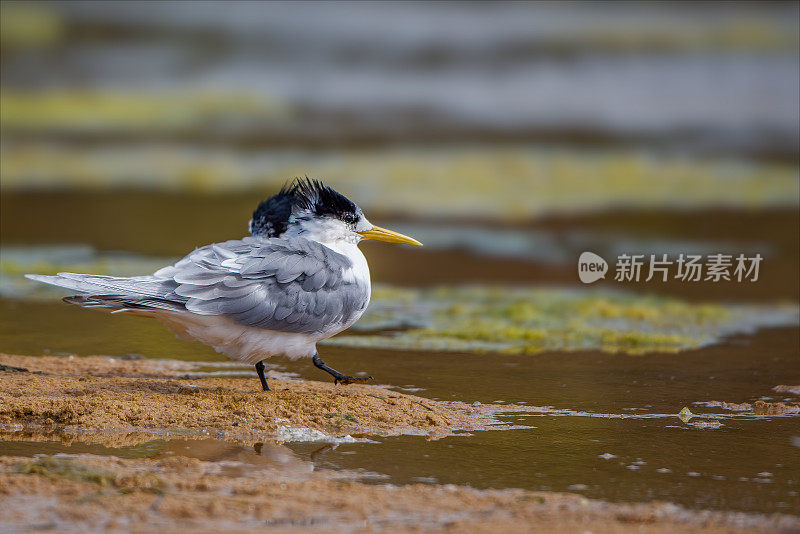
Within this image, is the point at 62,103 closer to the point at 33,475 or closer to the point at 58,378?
the point at 58,378

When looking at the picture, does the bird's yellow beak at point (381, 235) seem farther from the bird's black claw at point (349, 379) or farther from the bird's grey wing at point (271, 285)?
the bird's black claw at point (349, 379)

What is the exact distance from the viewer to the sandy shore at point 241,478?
12.3 ft

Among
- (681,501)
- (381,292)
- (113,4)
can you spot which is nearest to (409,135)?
(113,4)

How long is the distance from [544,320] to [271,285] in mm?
3339

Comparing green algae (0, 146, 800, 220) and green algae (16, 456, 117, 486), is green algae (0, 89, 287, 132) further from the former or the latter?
green algae (16, 456, 117, 486)

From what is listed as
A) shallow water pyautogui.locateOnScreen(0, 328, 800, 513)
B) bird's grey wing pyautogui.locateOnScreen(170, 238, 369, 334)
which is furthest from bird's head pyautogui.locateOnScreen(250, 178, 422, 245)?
shallow water pyautogui.locateOnScreen(0, 328, 800, 513)

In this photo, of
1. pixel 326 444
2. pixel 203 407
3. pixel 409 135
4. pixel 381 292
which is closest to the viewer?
pixel 326 444

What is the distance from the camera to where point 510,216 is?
14.0 meters

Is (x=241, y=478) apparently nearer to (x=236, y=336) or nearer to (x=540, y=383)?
(x=236, y=336)

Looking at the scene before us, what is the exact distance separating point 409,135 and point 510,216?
5988mm

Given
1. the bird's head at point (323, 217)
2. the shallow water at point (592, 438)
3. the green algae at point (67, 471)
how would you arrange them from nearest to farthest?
1. the green algae at point (67, 471)
2. the shallow water at point (592, 438)
3. the bird's head at point (323, 217)

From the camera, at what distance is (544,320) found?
27.0 ft

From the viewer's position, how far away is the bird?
508 centimetres

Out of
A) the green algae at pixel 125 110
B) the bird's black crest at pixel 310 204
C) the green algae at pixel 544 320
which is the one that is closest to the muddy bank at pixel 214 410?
the bird's black crest at pixel 310 204
